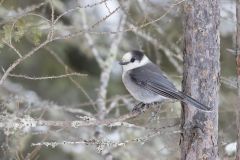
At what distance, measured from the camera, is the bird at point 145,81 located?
4.79 metres

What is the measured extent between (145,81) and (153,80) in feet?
0.36

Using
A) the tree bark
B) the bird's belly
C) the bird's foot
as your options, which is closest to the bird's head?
the bird's belly

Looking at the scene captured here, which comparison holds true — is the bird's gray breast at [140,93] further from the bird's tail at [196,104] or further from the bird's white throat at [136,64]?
the bird's tail at [196,104]

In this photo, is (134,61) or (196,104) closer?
(196,104)

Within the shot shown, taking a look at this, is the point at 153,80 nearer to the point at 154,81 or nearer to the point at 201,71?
→ the point at 154,81

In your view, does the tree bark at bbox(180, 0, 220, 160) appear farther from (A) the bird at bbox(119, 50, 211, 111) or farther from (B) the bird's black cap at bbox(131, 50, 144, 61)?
(B) the bird's black cap at bbox(131, 50, 144, 61)

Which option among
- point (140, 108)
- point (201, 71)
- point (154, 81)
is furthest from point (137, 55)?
point (201, 71)

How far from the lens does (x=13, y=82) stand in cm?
850

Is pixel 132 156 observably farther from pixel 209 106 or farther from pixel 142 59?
pixel 209 106

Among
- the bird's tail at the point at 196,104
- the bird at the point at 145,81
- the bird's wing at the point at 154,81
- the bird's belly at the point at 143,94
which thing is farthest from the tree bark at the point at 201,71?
the bird's belly at the point at 143,94

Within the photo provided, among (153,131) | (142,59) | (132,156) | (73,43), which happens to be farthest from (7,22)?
(73,43)

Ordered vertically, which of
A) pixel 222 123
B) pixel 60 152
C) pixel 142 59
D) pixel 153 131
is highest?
pixel 142 59

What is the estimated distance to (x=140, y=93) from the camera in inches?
202

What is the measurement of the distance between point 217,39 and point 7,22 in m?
1.35
